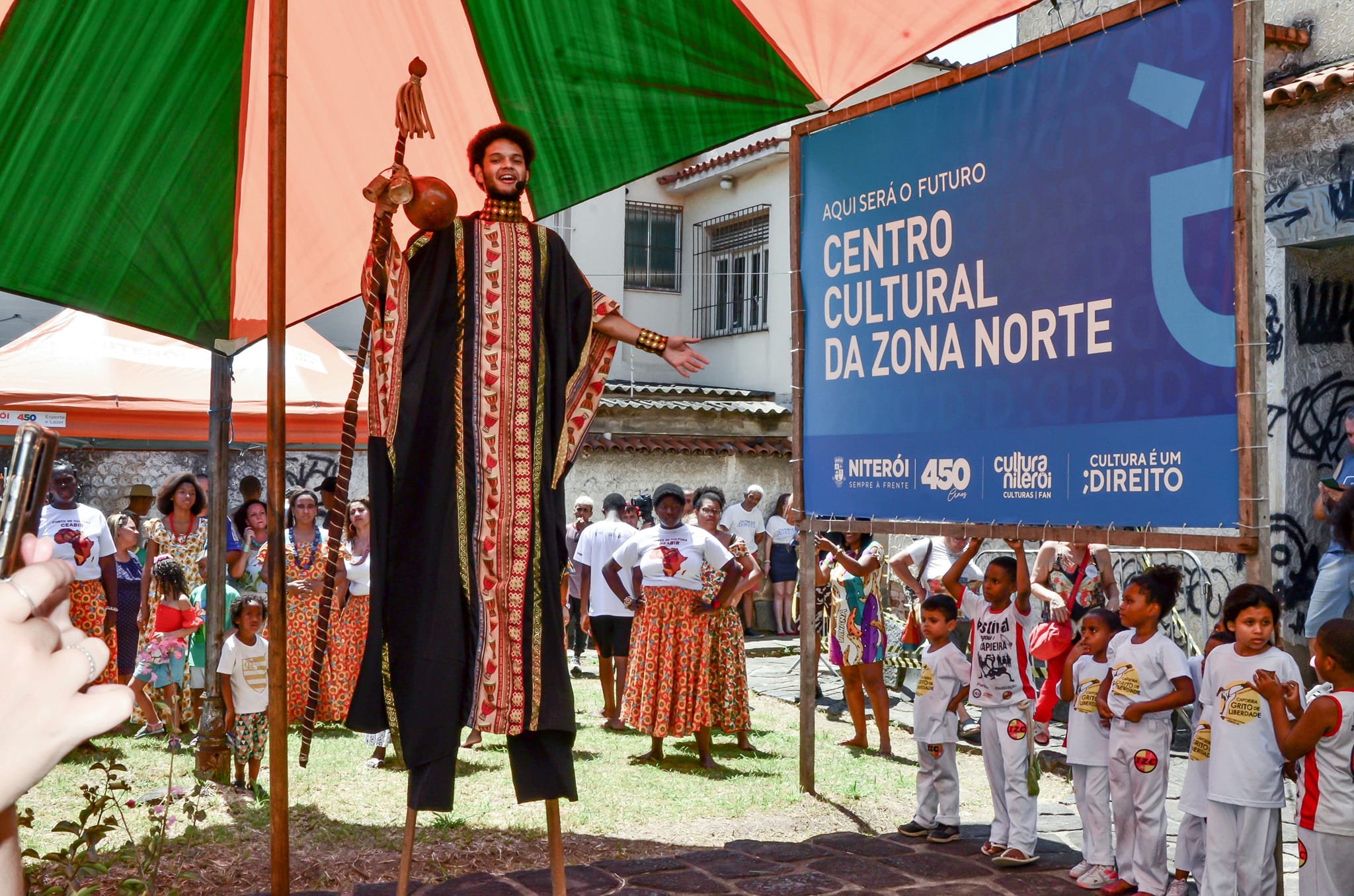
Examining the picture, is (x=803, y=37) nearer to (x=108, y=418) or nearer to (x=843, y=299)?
(x=843, y=299)

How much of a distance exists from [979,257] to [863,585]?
13.2ft

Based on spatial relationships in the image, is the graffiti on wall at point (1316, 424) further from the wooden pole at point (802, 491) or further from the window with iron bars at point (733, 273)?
the window with iron bars at point (733, 273)

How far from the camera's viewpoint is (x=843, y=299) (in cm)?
606

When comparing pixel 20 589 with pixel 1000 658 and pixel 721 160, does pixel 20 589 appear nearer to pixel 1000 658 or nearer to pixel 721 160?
pixel 1000 658

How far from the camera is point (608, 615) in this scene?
30.3 ft

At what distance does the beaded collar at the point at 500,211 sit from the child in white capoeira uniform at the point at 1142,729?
2.76 metres

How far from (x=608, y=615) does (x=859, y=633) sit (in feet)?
6.21

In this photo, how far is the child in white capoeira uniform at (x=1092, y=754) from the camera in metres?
4.84

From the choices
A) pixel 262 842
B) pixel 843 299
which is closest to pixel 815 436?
pixel 843 299

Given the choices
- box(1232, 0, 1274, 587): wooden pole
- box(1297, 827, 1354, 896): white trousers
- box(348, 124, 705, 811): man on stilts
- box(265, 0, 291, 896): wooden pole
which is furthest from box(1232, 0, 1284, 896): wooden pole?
box(265, 0, 291, 896): wooden pole

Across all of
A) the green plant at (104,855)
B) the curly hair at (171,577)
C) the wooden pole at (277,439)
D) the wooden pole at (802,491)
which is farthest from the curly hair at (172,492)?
the wooden pole at (277,439)

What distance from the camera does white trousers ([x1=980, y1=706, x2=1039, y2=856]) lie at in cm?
509

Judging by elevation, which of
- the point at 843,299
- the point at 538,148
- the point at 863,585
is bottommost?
the point at 863,585

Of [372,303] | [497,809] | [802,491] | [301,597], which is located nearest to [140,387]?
[301,597]
